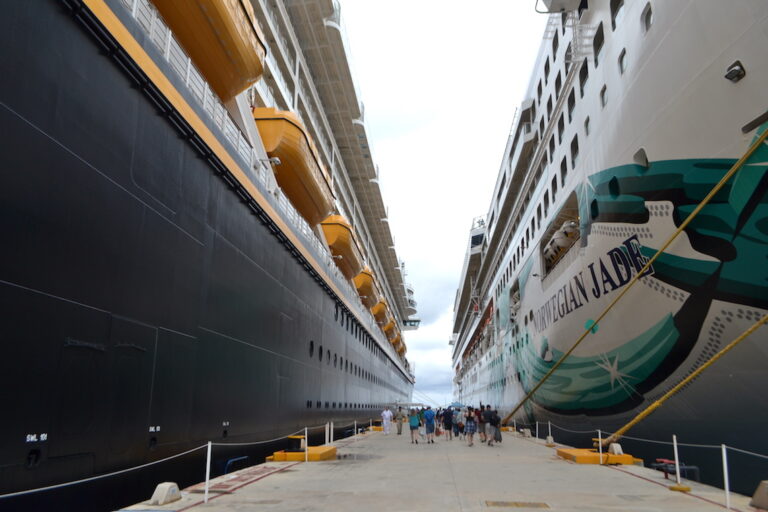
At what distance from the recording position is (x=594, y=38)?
1345 centimetres

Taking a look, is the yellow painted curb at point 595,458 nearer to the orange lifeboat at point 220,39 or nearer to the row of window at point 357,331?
the orange lifeboat at point 220,39

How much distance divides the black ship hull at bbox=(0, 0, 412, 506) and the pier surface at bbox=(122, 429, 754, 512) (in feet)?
3.62

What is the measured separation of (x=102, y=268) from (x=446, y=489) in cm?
537

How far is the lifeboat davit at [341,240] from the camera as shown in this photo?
76.1ft

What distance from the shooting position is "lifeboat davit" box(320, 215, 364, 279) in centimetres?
2319

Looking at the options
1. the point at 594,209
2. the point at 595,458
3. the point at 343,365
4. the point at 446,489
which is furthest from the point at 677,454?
the point at 343,365

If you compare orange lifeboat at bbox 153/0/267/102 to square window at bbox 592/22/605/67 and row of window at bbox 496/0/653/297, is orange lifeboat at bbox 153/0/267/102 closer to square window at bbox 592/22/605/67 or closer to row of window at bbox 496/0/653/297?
row of window at bbox 496/0/653/297

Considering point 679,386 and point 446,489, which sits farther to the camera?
point 679,386

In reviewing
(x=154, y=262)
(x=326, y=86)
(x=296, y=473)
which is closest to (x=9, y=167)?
(x=154, y=262)

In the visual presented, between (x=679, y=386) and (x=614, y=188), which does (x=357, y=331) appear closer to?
(x=614, y=188)

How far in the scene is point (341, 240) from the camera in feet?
77.0

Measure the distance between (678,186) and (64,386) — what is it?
8.80 m

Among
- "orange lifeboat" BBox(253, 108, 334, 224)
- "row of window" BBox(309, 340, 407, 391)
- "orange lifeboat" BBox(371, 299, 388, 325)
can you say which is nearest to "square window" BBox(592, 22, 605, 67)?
"orange lifeboat" BBox(253, 108, 334, 224)

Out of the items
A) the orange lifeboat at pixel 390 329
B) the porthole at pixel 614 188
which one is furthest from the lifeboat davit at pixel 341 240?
the orange lifeboat at pixel 390 329
